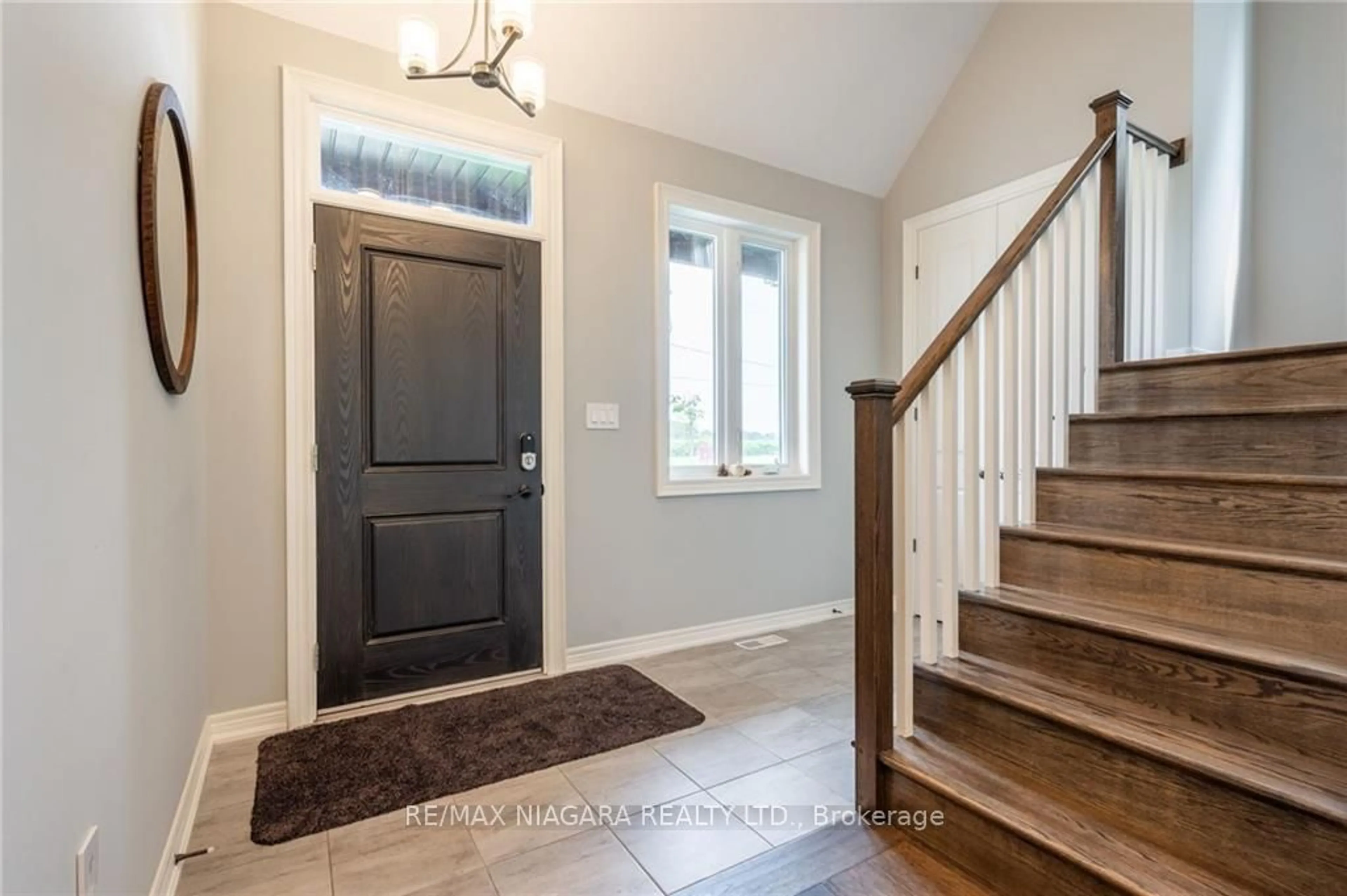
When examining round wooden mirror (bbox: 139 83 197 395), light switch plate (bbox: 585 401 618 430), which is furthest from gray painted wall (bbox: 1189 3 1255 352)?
round wooden mirror (bbox: 139 83 197 395)

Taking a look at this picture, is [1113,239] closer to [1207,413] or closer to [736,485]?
[1207,413]

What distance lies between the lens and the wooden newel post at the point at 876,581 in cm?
173

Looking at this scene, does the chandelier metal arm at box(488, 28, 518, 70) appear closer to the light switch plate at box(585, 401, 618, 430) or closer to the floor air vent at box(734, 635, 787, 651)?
the light switch plate at box(585, 401, 618, 430)

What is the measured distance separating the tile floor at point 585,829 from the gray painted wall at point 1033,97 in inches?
105

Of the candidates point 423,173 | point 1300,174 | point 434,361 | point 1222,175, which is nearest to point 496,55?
point 423,173

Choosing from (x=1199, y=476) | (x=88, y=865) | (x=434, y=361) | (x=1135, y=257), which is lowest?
(x=88, y=865)

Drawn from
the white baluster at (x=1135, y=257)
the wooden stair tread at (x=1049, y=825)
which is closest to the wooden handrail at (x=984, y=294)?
the white baluster at (x=1135, y=257)

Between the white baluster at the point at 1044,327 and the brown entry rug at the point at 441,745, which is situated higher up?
the white baluster at the point at 1044,327

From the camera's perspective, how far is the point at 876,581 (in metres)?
1.73

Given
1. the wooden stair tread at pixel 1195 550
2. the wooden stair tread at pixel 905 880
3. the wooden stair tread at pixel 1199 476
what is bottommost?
the wooden stair tread at pixel 905 880

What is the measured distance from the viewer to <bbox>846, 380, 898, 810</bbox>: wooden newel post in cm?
173

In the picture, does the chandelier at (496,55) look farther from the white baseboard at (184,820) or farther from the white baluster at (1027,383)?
the white baseboard at (184,820)

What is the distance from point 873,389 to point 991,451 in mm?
490

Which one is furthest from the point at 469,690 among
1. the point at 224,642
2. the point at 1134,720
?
the point at 1134,720
